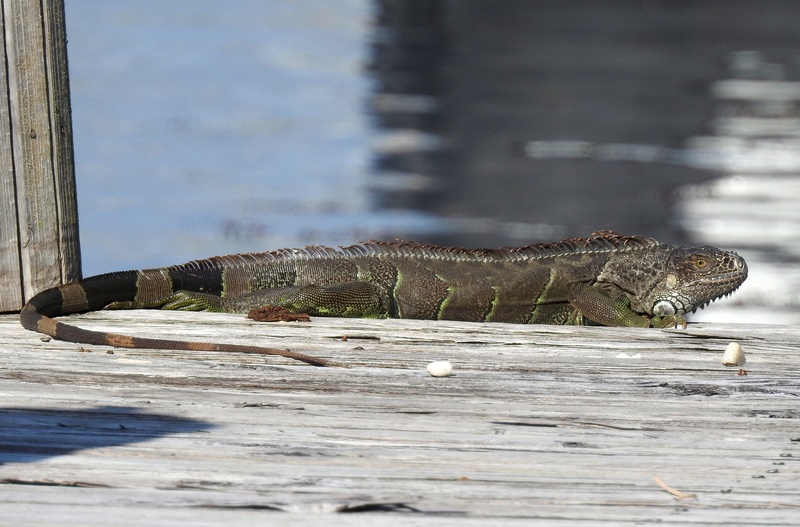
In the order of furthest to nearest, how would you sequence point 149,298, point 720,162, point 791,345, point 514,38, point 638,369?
1. point 514,38
2. point 720,162
3. point 149,298
4. point 791,345
5. point 638,369

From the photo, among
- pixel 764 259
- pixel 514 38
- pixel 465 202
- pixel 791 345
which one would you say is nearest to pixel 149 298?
pixel 791 345

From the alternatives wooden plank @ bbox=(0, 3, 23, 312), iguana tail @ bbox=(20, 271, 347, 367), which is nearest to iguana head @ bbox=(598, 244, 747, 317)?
iguana tail @ bbox=(20, 271, 347, 367)

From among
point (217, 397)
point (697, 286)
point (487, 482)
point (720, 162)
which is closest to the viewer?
point (487, 482)

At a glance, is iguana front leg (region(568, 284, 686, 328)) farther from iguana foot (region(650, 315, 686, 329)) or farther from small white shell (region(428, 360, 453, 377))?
small white shell (region(428, 360, 453, 377))

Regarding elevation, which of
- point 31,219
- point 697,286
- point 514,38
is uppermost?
point 514,38

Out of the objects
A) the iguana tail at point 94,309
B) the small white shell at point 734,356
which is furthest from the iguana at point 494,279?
the small white shell at point 734,356

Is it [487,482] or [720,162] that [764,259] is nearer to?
[720,162]

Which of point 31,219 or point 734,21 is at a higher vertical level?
point 734,21

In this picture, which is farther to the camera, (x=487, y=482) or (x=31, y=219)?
(x=31, y=219)
